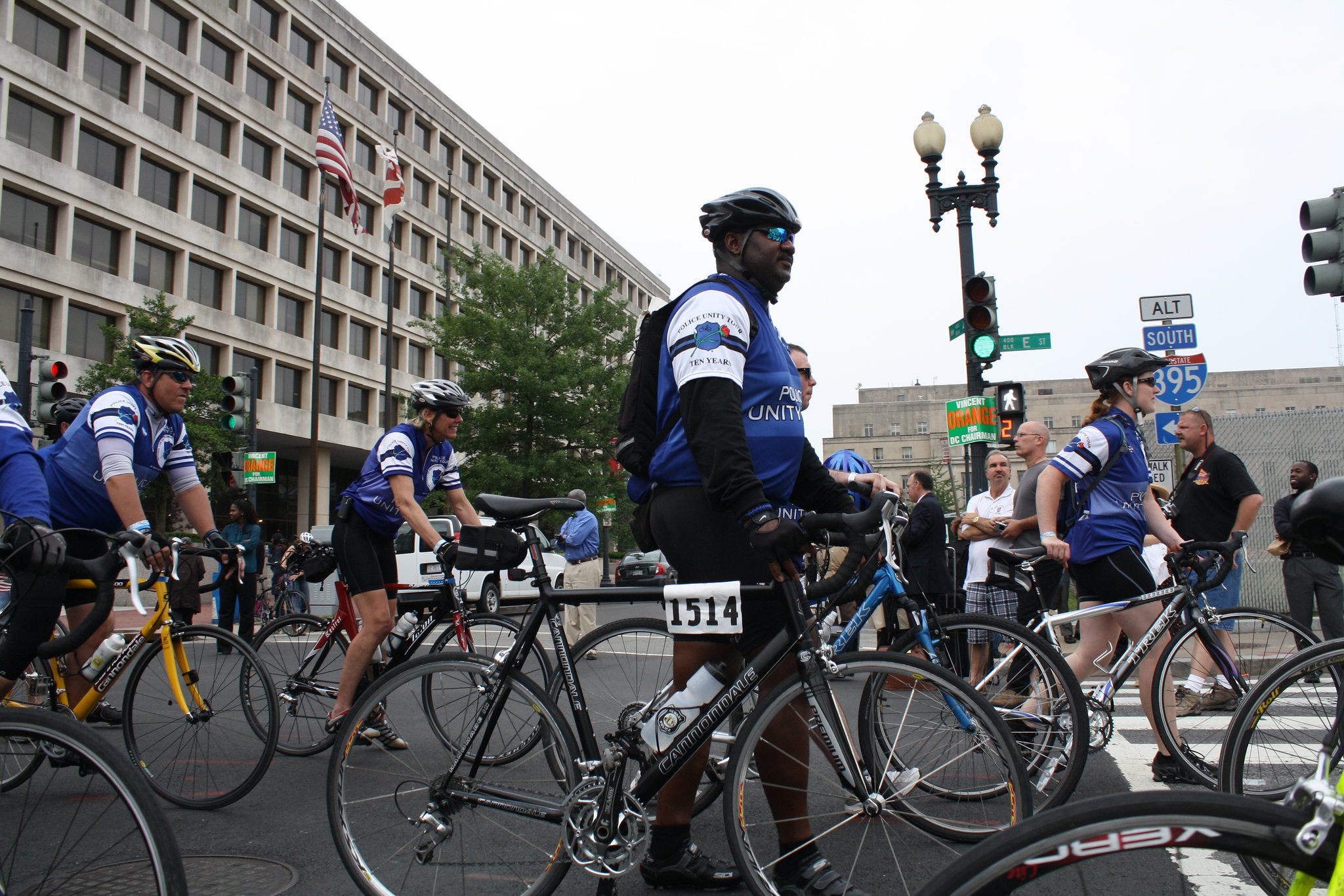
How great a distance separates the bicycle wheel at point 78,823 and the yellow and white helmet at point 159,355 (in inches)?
98.3

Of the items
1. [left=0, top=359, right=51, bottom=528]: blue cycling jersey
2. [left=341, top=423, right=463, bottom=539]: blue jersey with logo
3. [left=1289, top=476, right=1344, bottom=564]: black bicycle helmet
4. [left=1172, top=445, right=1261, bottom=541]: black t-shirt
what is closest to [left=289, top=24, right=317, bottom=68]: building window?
[left=341, top=423, right=463, bottom=539]: blue jersey with logo

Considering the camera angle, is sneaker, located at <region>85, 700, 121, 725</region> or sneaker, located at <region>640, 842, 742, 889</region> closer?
sneaker, located at <region>640, 842, 742, 889</region>

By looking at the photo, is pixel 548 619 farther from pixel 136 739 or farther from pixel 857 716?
pixel 136 739

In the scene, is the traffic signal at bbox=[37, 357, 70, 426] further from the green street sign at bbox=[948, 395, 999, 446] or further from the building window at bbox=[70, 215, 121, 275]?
the building window at bbox=[70, 215, 121, 275]

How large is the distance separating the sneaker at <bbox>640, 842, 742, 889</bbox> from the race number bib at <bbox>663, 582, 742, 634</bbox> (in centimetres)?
80

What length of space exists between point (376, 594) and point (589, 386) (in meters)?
27.8

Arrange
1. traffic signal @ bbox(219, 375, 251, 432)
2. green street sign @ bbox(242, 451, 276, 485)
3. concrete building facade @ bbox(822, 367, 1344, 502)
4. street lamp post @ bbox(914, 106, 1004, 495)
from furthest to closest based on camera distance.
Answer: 1. concrete building facade @ bbox(822, 367, 1344, 502)
2. green street sign @ bbox(242, 451, 276, 485)
3. traffic signal @ bbox(219, 375, 251, 432)
4. street lamp post @ bbox(914, 106, 1004, 495)

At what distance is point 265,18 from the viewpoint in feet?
127

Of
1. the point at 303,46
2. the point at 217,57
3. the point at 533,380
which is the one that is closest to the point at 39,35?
the point at 217,57

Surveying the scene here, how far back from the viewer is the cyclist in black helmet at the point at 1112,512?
14.0ft

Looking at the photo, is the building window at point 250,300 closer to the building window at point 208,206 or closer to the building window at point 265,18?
the building window at point 208,206

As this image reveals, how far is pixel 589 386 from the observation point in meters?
32.5

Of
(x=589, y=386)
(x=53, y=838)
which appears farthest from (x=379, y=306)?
(x=53, y=838)

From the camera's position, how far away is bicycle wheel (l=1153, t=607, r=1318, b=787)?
391 cm
